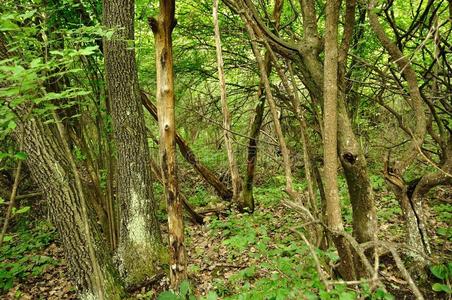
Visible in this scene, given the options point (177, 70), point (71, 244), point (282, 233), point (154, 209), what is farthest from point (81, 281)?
point (177, 70)

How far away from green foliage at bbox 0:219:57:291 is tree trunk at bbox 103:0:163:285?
71.2 inches

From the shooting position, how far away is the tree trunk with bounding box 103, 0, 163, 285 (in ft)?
15.2

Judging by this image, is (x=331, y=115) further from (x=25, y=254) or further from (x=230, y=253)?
(x=25, y=254)

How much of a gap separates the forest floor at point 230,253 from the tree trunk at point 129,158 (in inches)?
19.6

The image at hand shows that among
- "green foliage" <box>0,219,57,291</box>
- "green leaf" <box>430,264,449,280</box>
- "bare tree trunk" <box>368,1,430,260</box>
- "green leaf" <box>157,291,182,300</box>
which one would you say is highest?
"bare tree trunk" <box>368,1,430,260</box>

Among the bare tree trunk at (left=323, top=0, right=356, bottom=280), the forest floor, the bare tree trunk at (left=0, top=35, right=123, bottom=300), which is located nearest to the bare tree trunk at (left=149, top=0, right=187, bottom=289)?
the forest floor

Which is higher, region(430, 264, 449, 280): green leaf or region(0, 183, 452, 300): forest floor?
region(430, 264, 449, 280): green leaf

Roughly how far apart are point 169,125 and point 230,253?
8.23 ft

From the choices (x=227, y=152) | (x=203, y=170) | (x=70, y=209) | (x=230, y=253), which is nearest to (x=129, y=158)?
(x=70, y=209)

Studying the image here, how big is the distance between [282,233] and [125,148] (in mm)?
2839

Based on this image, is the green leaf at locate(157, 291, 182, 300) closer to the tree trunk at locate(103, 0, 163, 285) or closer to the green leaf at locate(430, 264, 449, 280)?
the tree trunk at locate(103, 0, 163, 285)

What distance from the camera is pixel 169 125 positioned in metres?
3.50

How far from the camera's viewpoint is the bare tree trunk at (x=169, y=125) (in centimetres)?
335

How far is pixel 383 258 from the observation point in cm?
382
